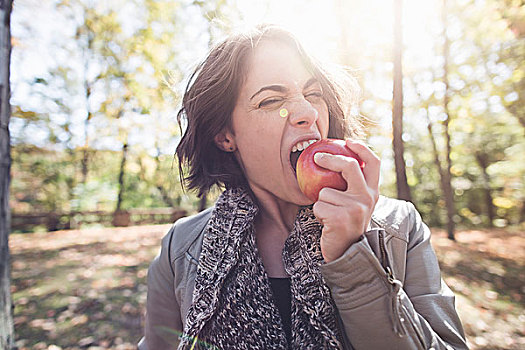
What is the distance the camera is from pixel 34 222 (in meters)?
14.5

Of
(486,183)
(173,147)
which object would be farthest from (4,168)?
(486,183)

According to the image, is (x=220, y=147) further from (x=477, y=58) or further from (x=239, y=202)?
(x=477, y=58)

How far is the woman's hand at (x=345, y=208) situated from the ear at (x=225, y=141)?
0.78 metres

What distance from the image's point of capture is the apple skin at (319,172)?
1.34 meters

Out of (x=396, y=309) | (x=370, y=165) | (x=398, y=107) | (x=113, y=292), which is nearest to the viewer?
(x=396, y=309)

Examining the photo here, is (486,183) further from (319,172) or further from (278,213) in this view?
(319,172)

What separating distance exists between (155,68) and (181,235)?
33.0 ft

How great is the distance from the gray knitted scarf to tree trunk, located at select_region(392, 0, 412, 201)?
5600 millimetres

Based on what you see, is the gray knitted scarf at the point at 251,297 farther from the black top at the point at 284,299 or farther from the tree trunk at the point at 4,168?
the tree trunk at the point at 4,168

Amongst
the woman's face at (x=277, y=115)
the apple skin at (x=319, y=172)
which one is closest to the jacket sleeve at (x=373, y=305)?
the apple skin at (x=319, y=172)

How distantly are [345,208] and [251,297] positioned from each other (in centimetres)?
68

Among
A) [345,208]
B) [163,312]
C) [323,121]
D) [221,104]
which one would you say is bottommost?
[163,312]

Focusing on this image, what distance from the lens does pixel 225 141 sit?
191 centimetres

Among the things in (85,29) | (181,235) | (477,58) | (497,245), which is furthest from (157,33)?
(497,245)
